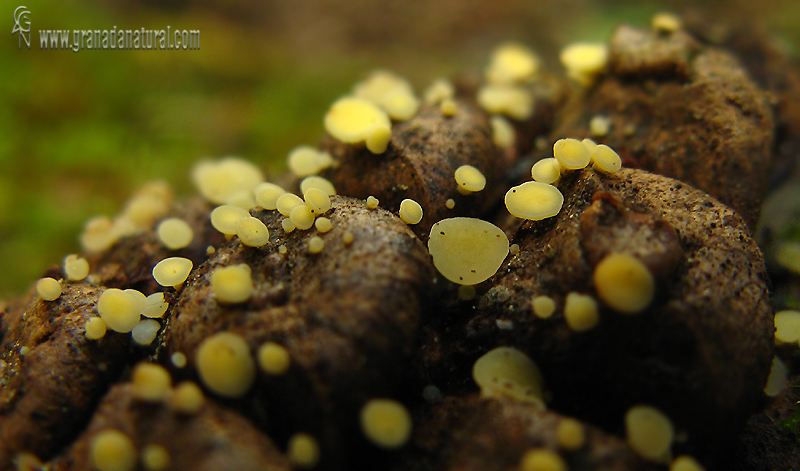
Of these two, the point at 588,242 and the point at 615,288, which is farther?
the point at 588,242

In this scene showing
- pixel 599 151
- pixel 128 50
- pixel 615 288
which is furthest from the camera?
pixel 128 50

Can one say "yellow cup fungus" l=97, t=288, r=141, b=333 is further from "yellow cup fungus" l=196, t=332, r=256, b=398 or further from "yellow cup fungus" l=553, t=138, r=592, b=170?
"yellow cup fungus" l=553, t=138, r=592, b=170

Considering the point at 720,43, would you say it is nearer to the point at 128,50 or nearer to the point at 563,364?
the point at 563,364

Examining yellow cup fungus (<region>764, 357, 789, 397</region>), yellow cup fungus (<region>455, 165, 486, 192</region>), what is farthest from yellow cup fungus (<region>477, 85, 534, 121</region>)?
yellow cup fungus (<region>764, 357, 789, 397</region>)

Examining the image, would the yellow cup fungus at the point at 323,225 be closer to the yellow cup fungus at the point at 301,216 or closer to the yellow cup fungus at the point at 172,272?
the yellow cup fungus at the point at 301,216

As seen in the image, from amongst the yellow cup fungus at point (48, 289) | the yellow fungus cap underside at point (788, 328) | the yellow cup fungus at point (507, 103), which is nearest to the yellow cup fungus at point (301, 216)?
the yellow cup fungus at point (48, 289)

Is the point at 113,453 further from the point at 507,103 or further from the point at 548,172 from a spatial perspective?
the point at 507,103

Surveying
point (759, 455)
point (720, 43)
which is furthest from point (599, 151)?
point (720, 43)
